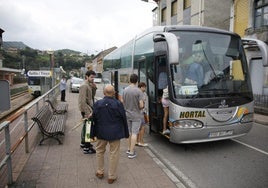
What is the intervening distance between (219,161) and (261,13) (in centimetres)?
1314

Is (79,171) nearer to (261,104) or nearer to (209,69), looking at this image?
(209,69)

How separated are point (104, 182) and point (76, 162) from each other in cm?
118

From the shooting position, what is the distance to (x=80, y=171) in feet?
15.3

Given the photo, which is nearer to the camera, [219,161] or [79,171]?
[79,171]

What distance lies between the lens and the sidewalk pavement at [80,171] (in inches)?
163

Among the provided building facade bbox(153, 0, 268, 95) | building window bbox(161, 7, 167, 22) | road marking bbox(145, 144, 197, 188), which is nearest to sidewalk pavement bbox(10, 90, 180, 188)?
road marking bbox(145, 144, 197, 188)

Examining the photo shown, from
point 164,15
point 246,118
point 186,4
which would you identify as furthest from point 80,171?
point 164,15

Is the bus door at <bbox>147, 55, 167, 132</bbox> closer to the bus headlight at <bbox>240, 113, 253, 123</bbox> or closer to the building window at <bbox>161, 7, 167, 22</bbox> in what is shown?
the bus headlight at <bbox>240, 113, 253, 123</bbox>

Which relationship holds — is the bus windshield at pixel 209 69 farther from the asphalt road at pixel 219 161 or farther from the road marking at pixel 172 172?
the road marking at pixel 172 172

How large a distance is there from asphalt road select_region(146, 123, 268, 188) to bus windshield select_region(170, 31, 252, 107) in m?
1.28

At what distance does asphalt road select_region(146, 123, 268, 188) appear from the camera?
4.36 metres

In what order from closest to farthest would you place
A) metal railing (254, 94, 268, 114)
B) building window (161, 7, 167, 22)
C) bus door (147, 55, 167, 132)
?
bus door (147, 55, 167, 132) → metal railing (254, 94, 268, 114) → building window (161, 7, 167, 22)

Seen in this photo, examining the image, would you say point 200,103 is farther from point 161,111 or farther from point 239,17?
point 239,17

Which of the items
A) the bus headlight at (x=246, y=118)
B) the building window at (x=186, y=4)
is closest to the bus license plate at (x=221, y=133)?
the bus headlight at (x=246, y=118)
